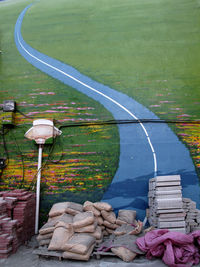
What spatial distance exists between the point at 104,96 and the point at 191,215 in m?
3.66

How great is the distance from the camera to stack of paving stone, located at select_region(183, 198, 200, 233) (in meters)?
5.61

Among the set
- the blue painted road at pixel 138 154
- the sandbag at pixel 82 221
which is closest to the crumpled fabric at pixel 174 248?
the sandbag at pixel 82 221

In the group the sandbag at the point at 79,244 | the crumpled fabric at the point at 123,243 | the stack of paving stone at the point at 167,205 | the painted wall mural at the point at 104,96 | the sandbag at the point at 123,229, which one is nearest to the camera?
the sandbag at the point at 79,244

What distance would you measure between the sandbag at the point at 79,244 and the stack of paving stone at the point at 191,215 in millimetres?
2239

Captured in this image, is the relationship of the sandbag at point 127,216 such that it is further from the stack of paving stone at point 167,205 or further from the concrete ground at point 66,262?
the concrete ground at point 66,262

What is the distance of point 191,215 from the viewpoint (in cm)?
566

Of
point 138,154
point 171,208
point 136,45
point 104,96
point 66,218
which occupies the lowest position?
point 66,218

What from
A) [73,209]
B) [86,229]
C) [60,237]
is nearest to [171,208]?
[86,229]

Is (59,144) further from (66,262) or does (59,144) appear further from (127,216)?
(66,262)

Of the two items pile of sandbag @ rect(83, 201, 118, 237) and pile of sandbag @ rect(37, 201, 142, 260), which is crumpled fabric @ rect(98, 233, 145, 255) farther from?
pile of sandbag @ rect(83, 201, 118, 237)

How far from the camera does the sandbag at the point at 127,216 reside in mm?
5691

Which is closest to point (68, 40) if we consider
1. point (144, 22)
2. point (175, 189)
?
point (144, 22)

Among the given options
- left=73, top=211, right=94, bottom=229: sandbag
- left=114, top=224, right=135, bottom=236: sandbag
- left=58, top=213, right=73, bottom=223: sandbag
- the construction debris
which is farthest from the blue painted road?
left=73, top=211, right=94, bottom=229: sandbag

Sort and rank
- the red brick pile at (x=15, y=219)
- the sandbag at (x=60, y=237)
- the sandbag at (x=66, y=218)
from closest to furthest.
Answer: the sandbag at (x=60, y=237), the red brick pile at (x=15, y=219), the sandbag at (x=66, y=218)
